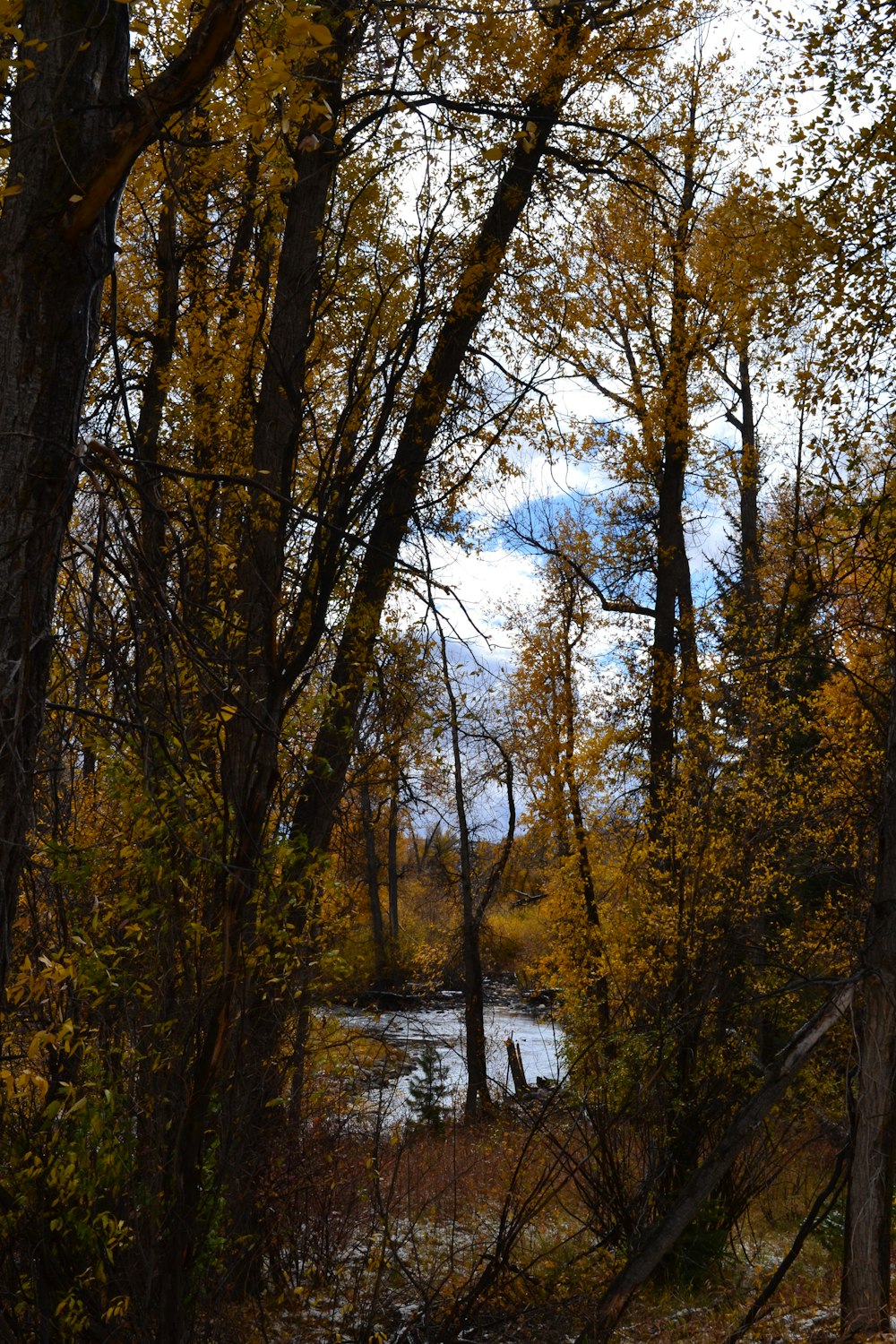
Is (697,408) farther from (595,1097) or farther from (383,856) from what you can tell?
(383,856)

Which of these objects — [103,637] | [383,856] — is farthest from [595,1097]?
[383,856]

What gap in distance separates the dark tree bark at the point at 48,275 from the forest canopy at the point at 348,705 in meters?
0.01

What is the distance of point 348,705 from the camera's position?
5590 mm

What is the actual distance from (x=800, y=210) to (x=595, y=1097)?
6.11 meters

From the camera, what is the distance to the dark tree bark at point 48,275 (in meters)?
2.32

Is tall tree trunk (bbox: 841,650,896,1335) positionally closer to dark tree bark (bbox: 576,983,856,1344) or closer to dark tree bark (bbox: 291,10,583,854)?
dark tree bark (bbox: 576,983,856,1344)

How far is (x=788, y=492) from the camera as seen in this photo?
21469 mm

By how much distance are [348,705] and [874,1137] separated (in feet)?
12.3

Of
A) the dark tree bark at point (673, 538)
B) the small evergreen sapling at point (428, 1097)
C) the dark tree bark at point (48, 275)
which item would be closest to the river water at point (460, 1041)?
the small evergreen sapling at point (428, 1097)

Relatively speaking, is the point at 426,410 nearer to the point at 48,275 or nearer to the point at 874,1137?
the point at 48,275

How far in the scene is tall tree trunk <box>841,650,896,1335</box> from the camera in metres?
5.82

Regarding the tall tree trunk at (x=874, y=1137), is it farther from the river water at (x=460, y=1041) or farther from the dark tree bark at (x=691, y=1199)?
the river water at (x=460, y=1041)

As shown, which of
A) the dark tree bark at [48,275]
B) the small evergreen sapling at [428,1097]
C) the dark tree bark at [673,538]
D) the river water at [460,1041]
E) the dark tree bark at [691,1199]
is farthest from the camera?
the river water at [460,1041]

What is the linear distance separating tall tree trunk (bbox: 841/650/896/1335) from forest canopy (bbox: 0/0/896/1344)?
3 cm
